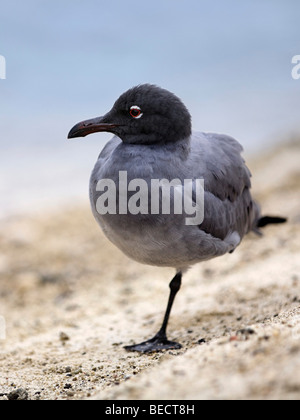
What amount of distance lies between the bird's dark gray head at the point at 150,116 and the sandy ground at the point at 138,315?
1642 millimetres

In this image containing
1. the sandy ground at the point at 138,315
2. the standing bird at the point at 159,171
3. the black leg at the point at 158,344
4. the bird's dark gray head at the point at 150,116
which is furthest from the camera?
the black leg at the point at 158,344

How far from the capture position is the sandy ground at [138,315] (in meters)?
2.94

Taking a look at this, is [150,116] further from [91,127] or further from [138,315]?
[138,315]

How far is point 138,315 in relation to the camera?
645 centimetres

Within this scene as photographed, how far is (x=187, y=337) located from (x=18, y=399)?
192 cm

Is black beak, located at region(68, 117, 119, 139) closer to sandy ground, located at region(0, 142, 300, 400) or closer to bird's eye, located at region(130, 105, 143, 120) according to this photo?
bird's eye, located at region(130, 105, 143, 120)

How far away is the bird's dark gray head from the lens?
4617mm

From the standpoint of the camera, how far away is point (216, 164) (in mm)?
4980

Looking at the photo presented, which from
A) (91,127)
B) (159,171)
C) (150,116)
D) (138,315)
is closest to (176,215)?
(159,171)

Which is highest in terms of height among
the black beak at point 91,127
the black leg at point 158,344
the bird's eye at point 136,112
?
the bird's eye at point 136,112

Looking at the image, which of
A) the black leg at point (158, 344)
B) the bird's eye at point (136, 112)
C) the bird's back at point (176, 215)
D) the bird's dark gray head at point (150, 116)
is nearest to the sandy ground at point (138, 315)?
the black leg at point (158, 344)

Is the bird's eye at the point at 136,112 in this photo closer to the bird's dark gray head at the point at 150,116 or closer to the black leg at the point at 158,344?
the bird's dark gray head at the point at 150,116

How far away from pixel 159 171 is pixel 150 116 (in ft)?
1.61

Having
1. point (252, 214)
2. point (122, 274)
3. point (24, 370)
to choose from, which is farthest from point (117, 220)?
point (122, 274)
